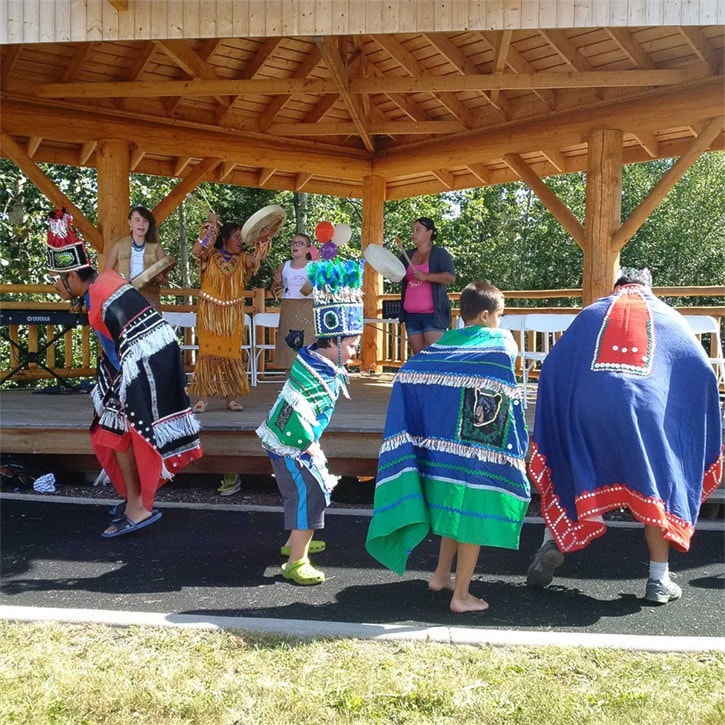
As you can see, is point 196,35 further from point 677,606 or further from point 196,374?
point 677,606

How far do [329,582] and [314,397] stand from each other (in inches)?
39.7

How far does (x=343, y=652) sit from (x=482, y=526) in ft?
2.77

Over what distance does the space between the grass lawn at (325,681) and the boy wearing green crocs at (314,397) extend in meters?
0.84

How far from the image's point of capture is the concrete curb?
135 inches

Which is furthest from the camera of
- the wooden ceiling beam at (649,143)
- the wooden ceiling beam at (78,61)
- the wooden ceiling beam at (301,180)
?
the wooden ceiling beam at (301,180)

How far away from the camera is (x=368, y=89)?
7867mm

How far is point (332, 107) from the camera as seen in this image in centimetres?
988

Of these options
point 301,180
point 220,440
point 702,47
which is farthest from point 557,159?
point 220,440

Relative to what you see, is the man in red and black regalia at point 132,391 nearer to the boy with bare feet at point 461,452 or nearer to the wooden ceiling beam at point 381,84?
the boy with bare feet at point 461,452

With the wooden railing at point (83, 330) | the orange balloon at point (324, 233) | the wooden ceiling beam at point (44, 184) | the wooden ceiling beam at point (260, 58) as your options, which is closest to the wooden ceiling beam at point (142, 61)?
the wooden ceiling beam at point (260, 58)

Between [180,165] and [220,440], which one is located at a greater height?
[180,165]

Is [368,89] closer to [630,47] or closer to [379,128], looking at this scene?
[379,128]

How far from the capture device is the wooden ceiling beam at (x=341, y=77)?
677cm

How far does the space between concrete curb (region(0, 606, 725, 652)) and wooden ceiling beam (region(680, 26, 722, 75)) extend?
213 inches
